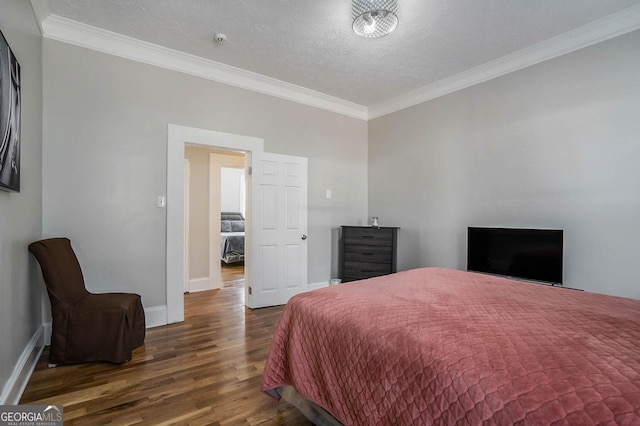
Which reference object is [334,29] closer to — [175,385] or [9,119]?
[9,119]

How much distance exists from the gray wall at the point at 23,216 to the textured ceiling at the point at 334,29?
0.60 m

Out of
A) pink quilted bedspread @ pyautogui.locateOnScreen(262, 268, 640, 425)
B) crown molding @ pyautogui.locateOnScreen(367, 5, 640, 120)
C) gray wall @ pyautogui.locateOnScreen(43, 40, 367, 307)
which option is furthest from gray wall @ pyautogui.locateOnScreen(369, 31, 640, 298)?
gray wall @ pyautogui.locateOnScreen(43, 40, 367, 307)

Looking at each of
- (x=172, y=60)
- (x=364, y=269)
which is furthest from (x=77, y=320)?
(x=364, y=269)

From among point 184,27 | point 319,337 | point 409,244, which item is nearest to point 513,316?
point 319,337

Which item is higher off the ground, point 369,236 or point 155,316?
point 369,236

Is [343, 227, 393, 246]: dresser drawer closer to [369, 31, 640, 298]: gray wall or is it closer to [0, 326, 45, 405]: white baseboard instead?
[369, 31, 640, 298]: gray wall

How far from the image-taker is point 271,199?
3.81 m

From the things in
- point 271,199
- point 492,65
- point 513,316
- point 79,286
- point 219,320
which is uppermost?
point 492,65

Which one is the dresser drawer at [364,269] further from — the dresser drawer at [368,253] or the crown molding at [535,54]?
the crown molding at [535,54]

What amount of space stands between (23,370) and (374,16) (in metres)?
3.40

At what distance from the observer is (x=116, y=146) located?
2.84 metres

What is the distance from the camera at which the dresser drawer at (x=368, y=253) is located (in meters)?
3.88

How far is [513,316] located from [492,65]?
3033mm

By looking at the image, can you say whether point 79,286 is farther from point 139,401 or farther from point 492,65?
point 492,65
